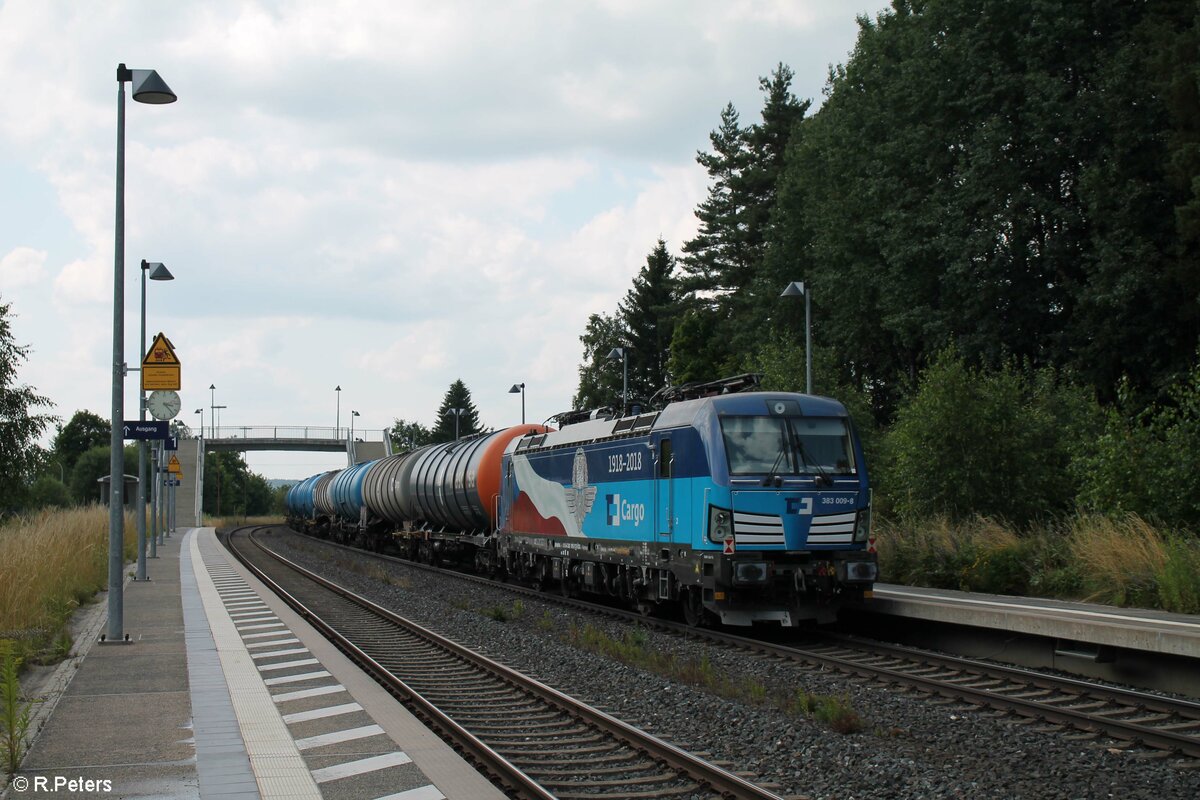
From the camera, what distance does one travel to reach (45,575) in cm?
1891

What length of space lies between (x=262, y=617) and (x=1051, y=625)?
1146 cm

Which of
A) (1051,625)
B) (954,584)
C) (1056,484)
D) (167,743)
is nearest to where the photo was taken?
(167,743)

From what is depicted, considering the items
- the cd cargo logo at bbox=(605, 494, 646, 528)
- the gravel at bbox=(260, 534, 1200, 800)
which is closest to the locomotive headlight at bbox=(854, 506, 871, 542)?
the gravel at bbox=(260, 534, 1200, 800)

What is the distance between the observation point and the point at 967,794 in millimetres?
7836

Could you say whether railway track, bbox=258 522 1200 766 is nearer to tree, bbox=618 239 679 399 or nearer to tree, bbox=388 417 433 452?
tree, bbox=618 239 679 399

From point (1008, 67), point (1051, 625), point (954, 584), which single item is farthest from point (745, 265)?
point (1051, 625)

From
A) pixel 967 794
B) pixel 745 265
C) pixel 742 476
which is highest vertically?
pixel 745 265

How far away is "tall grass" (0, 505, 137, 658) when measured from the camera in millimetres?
14766

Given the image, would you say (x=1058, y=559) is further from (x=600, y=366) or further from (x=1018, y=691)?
(x=600, y=366)

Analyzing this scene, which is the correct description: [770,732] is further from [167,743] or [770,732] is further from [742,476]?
[742,476]

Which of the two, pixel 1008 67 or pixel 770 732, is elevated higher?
pixel 1008 67

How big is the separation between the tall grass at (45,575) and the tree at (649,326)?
53.7 m

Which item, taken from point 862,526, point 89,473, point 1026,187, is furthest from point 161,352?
point 89,473

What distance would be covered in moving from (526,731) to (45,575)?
11.9 meters
